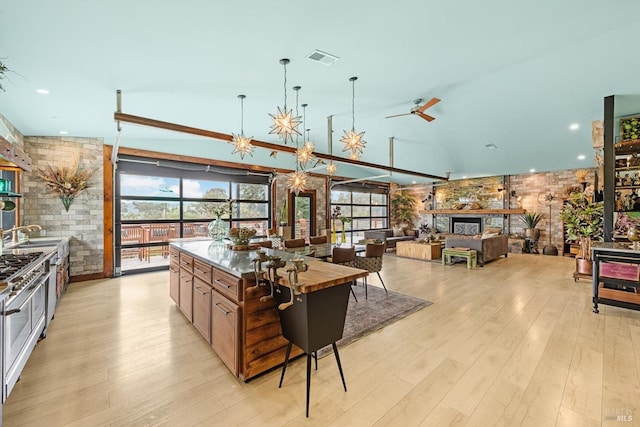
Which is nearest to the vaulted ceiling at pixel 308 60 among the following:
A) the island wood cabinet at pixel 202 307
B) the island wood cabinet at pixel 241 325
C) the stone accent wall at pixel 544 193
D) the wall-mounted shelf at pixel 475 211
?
the island wood cabinet at pixel 241 325

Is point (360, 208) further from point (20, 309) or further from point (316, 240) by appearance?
point (20, 309)

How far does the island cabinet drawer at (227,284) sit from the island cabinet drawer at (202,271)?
111 mm

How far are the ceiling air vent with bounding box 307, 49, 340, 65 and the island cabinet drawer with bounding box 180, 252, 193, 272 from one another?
2.60 meters

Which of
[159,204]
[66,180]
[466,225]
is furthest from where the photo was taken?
[466,225]

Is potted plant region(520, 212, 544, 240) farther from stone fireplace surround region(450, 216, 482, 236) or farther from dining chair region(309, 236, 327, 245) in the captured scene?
dining chair region(309, 236, 327, 245)

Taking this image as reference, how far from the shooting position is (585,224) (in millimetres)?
5461

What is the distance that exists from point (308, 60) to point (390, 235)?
27.1 feet

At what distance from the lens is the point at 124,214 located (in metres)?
5.89

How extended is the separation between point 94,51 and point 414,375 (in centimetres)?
408

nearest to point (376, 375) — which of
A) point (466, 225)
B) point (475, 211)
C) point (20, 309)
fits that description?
point (20, 309)

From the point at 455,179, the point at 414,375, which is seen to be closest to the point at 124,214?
the point at 414,375

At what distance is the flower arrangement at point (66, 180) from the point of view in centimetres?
493

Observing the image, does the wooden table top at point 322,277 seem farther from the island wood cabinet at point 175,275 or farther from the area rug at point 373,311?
the island wood cabinet at point 175,275

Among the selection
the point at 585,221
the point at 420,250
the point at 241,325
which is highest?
the point at 585,221
